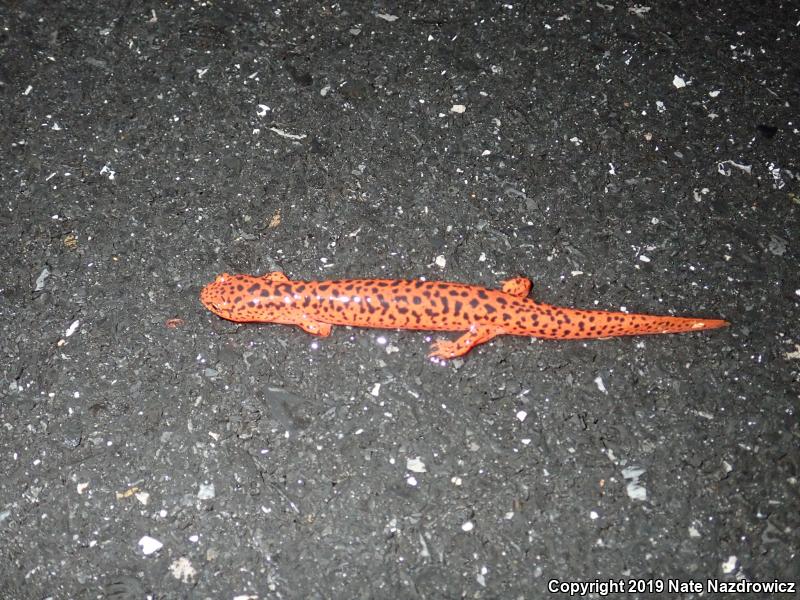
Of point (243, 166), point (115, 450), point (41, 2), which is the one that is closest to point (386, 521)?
point (115, 450)

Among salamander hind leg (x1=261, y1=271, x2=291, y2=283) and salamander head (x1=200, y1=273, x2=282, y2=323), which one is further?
salamander hind leg (x1=261, y1=271, x2=291, y2=283)

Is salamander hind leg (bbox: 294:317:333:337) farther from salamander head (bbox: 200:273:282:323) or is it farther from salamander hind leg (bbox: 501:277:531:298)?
salamander hind leg (bbox: 501:277:531:298)

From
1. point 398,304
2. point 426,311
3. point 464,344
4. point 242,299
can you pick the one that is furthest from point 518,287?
point 242,299

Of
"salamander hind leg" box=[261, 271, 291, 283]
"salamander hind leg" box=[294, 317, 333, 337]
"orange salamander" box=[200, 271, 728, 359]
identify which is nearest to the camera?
"orange salamander" box=[200, 271, 728, 359]

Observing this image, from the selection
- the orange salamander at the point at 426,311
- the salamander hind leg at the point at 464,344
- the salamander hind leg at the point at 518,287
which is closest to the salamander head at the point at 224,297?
the orange salamander at the point at 426,311

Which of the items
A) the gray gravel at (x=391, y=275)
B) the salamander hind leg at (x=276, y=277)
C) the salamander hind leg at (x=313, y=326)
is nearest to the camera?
the gray gravel at (x=391, y=275)

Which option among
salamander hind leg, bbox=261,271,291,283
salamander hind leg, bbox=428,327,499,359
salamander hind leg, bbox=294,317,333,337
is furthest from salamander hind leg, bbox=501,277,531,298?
salamander hind leg, bbox=261,271,291,283

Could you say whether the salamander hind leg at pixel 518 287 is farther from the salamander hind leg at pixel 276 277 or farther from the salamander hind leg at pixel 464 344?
the salamander hind leg at pixel 276 277
